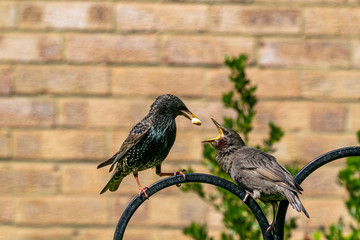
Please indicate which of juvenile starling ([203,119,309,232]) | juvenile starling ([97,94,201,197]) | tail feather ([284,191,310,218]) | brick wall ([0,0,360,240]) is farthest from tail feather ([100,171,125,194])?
brick wall ([0,0,360,240])

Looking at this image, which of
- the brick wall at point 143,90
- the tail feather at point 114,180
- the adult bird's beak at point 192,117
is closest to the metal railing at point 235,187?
the adult bird's beak at point 192,117

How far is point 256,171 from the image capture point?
209cm

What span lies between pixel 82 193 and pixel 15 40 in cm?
92

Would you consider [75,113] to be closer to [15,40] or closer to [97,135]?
[97,135]

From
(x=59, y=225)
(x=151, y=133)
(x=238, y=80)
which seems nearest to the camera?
(x=151, y=133)

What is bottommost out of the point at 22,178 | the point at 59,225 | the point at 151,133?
the point at 59,225

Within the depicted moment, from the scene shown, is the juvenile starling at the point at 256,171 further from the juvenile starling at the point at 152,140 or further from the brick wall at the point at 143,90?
the brick wall at the point at 143,90

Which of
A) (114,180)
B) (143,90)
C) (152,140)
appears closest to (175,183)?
(152,140)

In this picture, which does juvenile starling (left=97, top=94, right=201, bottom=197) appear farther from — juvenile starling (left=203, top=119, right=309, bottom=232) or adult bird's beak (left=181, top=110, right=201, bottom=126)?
juvenile starling (left=203, top=119, right=309, bottom=232)

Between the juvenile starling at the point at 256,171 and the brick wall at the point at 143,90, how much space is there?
102cm

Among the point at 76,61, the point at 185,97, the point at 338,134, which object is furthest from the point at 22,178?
the point at 338,134

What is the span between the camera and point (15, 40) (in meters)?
3.32

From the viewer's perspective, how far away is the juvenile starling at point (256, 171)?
193 centimetres

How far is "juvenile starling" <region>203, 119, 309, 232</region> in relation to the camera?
1934 mm
